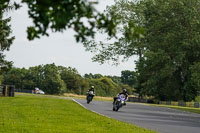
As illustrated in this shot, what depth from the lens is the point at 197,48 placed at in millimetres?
41906

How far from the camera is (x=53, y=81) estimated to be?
110375 mm

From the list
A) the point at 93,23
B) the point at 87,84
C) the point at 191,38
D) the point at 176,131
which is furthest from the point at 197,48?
the point at 87,84

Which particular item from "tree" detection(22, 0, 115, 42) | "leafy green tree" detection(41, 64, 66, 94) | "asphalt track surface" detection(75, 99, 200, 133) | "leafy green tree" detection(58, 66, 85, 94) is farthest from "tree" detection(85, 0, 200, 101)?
"leafy green tree" detection(58, 66, 85, 94)

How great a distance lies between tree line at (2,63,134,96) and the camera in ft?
367

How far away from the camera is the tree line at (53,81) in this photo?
367 feet

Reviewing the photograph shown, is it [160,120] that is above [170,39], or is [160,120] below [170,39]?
below

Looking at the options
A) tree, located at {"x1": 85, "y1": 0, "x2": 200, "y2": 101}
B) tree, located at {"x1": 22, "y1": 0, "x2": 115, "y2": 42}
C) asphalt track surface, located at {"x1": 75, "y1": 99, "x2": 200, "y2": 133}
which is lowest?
asphalt track surface, located at {"x1": 75, "y1": 99, "x2": 200, "y2": 133}

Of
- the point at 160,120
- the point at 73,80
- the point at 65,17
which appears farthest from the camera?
the point at 73,80

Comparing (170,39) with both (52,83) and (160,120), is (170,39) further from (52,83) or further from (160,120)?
(52,83)

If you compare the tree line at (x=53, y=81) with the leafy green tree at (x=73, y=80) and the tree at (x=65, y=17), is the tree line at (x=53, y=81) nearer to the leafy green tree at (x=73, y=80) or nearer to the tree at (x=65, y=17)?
the leafy green tree at (x=73, y=80)

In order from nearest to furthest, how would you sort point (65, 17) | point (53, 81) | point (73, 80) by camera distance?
1. point (65, 17)
2. point (53, 81)
3. point (73, 80)

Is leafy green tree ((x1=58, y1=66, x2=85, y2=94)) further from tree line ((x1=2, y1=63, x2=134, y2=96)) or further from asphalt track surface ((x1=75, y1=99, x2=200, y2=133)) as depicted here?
asphalt track surface ((x1=75, y1=99, x2=200, y2=133))

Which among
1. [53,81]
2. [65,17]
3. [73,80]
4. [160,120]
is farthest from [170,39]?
[73,80]

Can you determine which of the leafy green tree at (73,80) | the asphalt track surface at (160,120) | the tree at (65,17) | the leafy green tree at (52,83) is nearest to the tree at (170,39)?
the asphalt track surface at (160,120)
